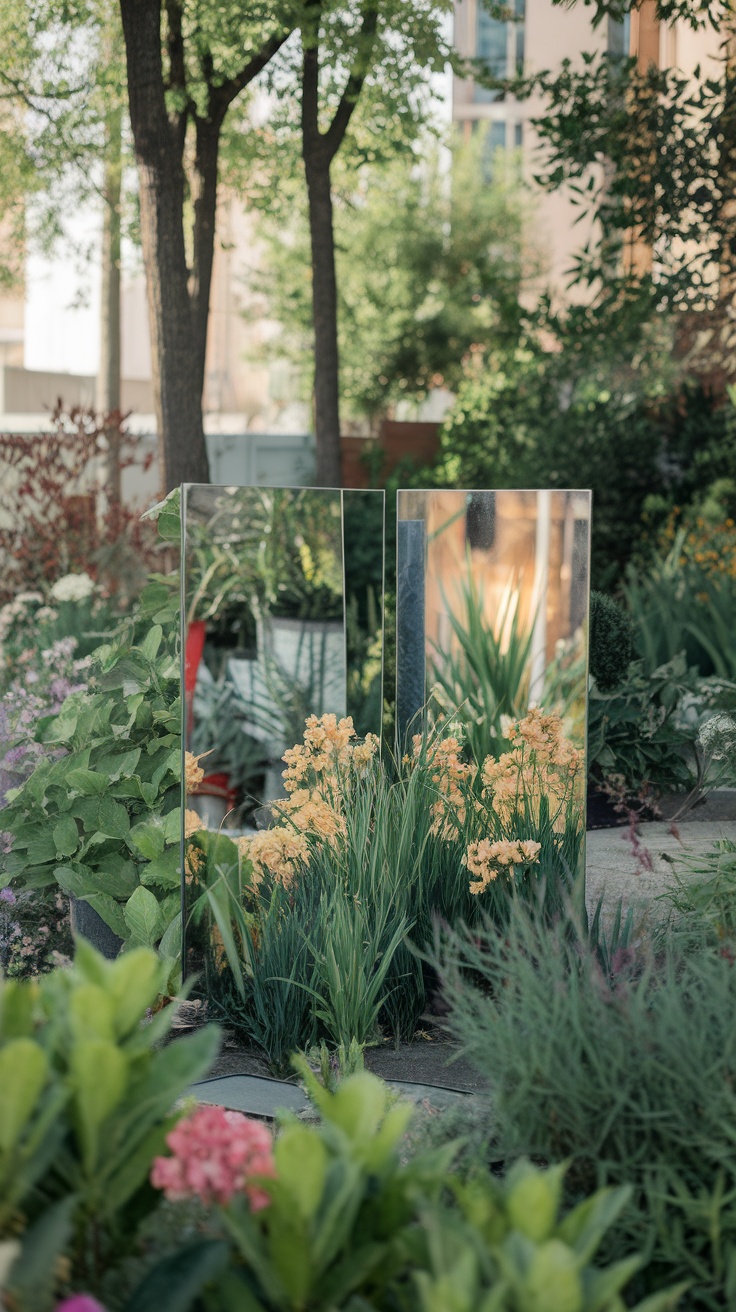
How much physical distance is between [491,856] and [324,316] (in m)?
5.97

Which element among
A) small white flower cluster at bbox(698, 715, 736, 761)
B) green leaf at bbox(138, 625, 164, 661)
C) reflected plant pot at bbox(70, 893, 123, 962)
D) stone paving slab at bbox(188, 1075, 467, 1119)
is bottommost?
stone paving slab at bbox(188, 1075, 467, 1119)

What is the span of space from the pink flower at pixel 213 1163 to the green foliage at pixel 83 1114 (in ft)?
0.11

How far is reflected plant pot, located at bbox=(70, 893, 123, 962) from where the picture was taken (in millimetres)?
3404

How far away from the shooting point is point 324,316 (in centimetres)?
852

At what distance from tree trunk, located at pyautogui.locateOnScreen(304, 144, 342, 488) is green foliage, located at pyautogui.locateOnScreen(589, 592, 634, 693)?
349cm

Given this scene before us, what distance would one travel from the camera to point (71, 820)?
3.43m

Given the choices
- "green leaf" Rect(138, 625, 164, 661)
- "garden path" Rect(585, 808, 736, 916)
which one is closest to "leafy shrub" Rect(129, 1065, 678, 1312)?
"garden path" Rect(585, 808, 736, 916)

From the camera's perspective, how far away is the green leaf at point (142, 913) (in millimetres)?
3217

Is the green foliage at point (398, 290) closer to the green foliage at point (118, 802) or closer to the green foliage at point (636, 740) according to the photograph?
the green foliage at point (636, 740)

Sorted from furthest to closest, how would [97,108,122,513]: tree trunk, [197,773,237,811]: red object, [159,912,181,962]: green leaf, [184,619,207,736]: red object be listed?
[97,108,122,513]: tree trunk < [184,619,207,736]: red object < [197,773,237,811]: red object < [159,912,181,962]: green leaf

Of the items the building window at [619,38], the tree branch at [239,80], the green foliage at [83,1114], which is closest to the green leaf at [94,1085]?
the green foliage at [83,1114]

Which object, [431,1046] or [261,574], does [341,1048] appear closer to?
[431,1046]

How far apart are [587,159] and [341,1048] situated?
546cm

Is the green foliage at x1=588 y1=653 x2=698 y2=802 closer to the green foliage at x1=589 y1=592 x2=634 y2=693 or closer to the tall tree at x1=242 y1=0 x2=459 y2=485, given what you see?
the green foliage at x1=589 y1=592 x2=634 y2=693
